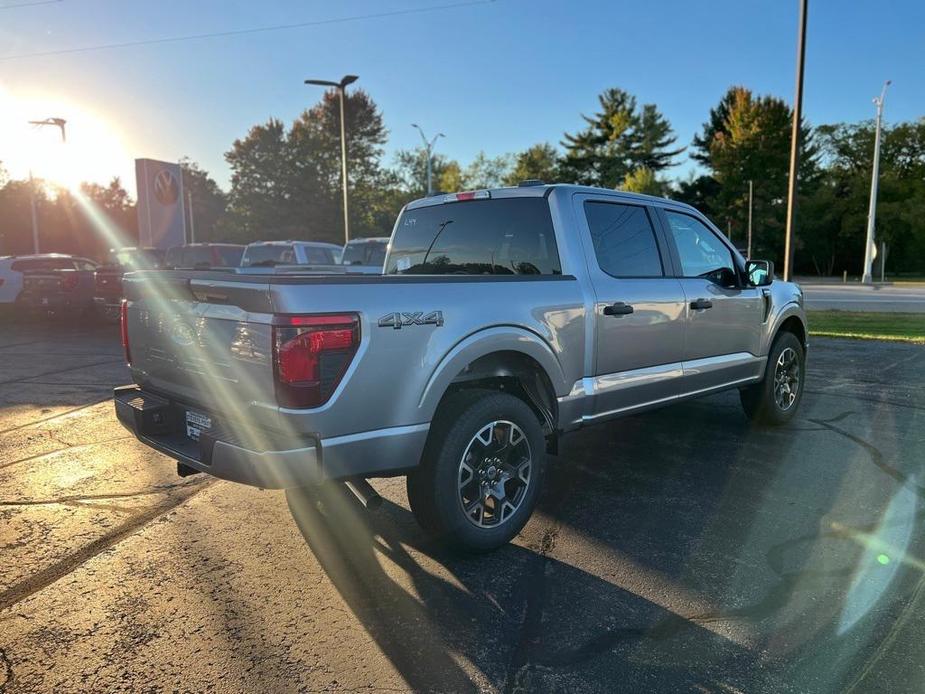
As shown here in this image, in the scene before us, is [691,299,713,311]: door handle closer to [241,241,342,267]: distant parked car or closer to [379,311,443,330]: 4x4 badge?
[379,311,443,330]: 4x4 badge

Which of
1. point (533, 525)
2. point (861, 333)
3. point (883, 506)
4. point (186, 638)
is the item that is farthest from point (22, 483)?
point (861, 333)

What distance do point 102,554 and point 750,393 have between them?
5.15 metres

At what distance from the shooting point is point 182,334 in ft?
11.2

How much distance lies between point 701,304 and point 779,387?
172cm

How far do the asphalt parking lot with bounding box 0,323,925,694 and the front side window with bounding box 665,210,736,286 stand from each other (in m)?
1.42

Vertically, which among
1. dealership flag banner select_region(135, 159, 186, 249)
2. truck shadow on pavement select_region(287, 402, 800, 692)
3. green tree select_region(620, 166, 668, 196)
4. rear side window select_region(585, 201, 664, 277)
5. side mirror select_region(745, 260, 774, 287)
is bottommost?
truck shadow on pavement select_region(287, 402, 800, 692)

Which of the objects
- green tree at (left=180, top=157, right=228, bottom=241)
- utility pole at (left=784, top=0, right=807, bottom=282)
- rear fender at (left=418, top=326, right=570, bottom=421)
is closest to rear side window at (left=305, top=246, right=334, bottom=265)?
utility pole at (left=784, top=0, right=807, bottom=282)

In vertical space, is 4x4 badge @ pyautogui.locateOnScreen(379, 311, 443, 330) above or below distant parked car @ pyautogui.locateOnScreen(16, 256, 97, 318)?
above

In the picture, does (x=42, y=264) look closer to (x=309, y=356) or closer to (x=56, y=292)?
(x=56, y=292)

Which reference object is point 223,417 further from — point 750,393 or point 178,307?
point 750,393

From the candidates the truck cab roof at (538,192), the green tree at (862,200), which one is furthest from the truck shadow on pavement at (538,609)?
the green tree at (862,200)

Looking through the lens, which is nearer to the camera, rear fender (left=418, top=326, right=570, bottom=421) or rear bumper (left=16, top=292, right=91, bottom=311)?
rear fender (left=418, top=326, right=570, bottom=421)

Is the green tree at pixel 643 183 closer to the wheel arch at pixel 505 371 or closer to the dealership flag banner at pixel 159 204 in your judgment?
the dealership flag banner at pixel 159 204

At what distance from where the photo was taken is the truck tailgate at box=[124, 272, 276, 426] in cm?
292
